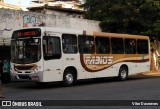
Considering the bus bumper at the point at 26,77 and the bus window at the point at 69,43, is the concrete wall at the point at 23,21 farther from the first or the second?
the bus bumper at the point at 26,77

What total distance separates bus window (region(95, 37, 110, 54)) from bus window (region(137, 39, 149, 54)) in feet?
10.7

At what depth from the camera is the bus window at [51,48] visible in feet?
63.1

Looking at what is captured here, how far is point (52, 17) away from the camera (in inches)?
1108

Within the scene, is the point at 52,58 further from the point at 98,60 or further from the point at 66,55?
the point at 98,60

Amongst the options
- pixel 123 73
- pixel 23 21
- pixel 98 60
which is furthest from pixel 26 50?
pixel 123 73

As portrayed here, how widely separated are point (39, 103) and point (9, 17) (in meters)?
16.2

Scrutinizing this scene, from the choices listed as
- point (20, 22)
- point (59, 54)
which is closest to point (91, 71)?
point (59, 54)

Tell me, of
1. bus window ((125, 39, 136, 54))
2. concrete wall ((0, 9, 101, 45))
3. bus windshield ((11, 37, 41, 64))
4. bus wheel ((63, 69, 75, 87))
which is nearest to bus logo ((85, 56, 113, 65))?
bus wheel ((63, 69, 75, 87))

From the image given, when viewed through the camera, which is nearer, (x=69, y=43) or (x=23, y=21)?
(x=69, y=43)

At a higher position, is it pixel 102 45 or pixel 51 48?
pixel 102 45

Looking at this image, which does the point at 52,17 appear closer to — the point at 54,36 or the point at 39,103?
the point at 54,36

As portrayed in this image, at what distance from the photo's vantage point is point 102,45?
22.9 metres

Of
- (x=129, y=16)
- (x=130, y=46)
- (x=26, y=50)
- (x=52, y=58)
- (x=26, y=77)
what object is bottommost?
(x=26, y=77)

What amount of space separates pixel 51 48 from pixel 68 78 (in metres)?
1.98
